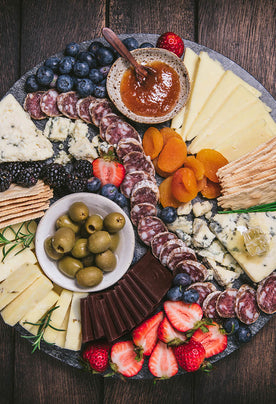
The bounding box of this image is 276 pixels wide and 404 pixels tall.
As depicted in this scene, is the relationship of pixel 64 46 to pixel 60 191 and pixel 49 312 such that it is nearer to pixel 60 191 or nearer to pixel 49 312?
pixel 60 191

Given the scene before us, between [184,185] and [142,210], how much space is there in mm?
268

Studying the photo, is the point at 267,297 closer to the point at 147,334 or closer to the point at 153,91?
the point at 147,334

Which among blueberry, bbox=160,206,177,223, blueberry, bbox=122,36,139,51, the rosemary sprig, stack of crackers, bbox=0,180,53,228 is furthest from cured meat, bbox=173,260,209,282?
blueberry, bbox=122,36,139,51

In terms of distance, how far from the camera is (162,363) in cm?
191

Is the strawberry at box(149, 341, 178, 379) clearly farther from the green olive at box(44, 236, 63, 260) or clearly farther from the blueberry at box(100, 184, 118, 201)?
the blueberry at box(100, 184, 118, 201)

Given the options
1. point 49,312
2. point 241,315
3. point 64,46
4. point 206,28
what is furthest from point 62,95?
point 241,315

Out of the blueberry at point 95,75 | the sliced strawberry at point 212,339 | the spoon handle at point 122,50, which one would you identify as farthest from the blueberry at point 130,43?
the sliced strawberry at point 212,339

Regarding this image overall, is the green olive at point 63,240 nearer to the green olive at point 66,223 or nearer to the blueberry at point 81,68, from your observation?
the green olive at point 66,223

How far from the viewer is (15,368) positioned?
2.21 metres

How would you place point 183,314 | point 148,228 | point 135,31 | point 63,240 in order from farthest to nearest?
point 135,31, point 148,228, point 183,314, point 63,240

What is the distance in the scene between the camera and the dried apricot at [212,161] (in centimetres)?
204

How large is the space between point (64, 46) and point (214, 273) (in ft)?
5.34

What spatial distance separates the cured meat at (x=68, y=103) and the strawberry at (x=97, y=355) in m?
1.27

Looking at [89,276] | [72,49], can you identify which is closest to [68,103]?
[72,49]
